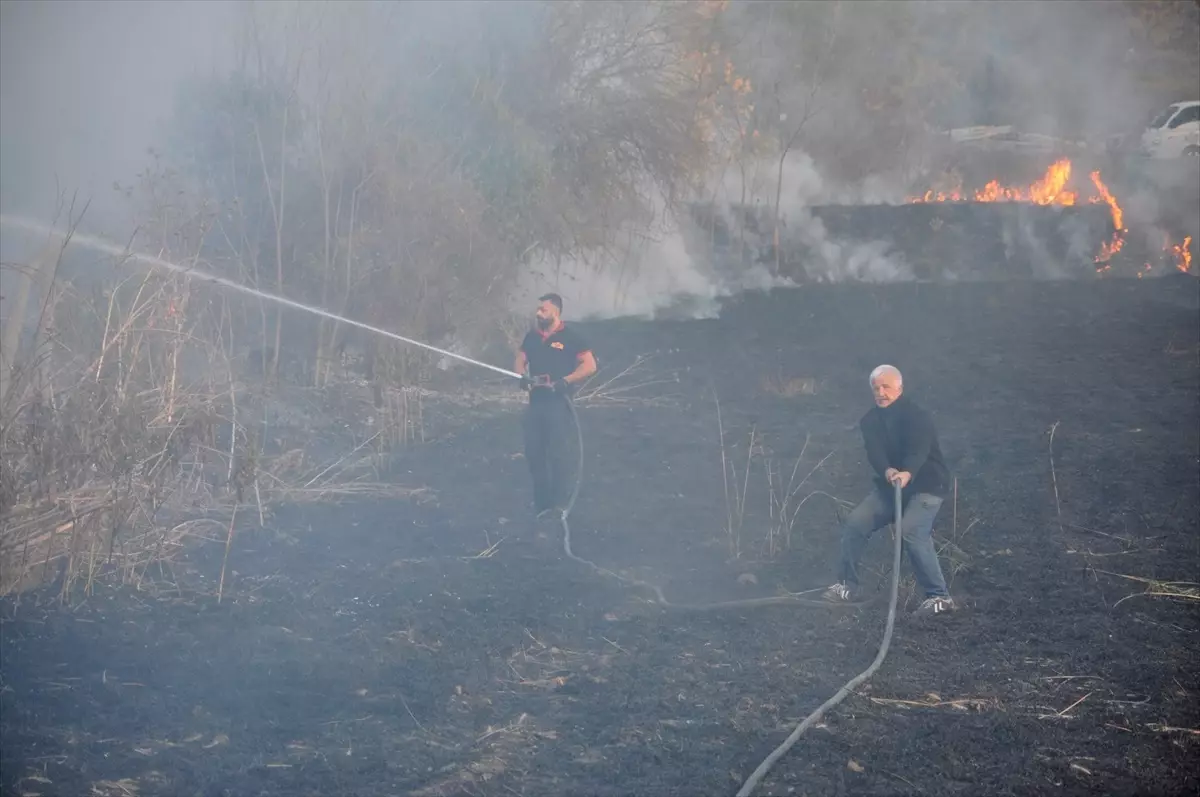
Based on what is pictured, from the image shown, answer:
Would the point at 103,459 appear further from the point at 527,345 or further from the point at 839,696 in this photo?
the point at 839,696

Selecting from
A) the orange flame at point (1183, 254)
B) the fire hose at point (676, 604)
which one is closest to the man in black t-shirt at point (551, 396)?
the fire hose at point (676, 604)

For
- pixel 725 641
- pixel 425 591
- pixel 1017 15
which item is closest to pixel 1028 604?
pixel 725 641

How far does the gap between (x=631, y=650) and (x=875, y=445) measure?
5.51ft

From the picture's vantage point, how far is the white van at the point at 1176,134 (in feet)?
78.2

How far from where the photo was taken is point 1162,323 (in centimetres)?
1404

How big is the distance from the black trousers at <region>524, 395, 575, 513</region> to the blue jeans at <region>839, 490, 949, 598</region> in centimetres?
225

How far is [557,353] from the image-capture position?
24.3ft

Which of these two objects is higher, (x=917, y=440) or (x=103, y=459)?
(x=917, y=440)

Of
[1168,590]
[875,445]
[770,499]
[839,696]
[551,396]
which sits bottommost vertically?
[839,696]

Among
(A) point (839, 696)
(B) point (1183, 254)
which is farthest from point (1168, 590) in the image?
(B) point (1183, 254)

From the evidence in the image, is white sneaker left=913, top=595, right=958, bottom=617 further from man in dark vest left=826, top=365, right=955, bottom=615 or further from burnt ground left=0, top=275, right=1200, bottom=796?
burnt ground left=0, top=275, right=1200, bottom=796

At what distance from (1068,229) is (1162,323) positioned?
258 inches

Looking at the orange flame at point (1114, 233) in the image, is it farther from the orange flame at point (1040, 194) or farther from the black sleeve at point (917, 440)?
the black sleeve at point (917, 440)

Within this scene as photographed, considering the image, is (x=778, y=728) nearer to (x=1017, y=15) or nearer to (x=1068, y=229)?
(x=1068, y=229)
